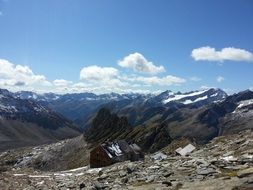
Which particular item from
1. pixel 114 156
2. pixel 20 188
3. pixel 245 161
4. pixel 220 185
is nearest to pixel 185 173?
pixel 245 161

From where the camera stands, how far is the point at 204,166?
37.0m

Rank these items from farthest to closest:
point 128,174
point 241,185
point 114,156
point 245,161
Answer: point 114,156
point 128,174
point 245,161
point 241,185

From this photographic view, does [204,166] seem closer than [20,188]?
Yes

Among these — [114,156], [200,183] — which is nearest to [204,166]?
[200,183]

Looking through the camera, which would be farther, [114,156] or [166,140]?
[166,140]

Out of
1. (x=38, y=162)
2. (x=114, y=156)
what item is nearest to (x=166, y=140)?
(x=38, y=162)

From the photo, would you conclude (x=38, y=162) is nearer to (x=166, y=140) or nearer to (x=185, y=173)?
(x=166, y=140)

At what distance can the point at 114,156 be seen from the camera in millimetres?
118125

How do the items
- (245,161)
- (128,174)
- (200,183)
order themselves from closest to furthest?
(200,183) → (245,161) → (128,174)

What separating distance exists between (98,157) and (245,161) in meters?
85.9

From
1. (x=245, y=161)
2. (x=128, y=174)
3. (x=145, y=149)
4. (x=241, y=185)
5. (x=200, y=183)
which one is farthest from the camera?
(x=145, y=149)

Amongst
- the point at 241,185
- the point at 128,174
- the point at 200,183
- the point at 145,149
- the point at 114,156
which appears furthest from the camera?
the point at 145,149

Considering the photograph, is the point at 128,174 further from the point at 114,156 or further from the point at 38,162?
the point at 38,162

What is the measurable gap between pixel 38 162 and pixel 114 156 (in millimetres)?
88638
